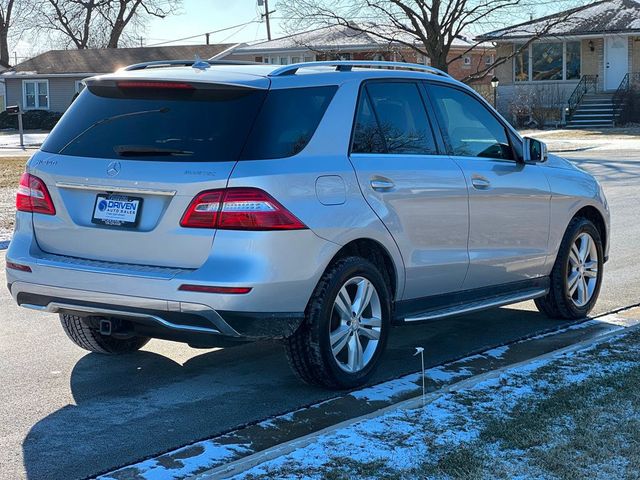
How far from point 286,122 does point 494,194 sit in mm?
1876

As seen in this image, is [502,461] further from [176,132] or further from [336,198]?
[176,132]

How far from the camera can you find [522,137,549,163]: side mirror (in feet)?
24.3

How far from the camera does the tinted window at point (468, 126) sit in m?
6.93

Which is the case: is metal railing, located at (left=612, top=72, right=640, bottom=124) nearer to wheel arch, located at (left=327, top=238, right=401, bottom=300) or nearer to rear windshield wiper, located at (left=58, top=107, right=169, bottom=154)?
wheel arch, located at (left=327, top=238, right=401, bottom=300)

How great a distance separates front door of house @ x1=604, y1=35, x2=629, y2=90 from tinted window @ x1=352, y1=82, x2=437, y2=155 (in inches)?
1686

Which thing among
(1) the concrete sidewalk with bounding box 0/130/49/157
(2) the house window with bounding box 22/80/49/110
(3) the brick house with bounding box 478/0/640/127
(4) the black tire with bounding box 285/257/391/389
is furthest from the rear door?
(2) the house window with bounding box 22/80/49/110

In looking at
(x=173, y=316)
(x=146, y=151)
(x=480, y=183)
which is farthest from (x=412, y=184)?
(x=173, y=316)

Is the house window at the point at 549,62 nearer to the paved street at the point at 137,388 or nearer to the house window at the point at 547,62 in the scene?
the house window at the point at 547,62

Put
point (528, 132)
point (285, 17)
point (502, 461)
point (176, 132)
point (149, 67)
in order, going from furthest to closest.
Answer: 1. point (528, 132)
2. point (285, 17)
3. point (149, 67)
4. point (176, 132)
5. point (502, 461)

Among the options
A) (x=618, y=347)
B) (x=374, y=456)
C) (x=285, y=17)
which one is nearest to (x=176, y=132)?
(x=374, y=456)

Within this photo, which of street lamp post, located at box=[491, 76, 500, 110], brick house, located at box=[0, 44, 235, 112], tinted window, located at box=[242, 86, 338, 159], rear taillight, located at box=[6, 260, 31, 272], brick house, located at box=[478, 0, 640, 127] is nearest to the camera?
tinted window, located at box=[242, 86, 338, 159]

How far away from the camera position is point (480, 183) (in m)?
6.89

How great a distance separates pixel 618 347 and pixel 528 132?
120 feet

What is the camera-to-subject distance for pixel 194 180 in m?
5.41
